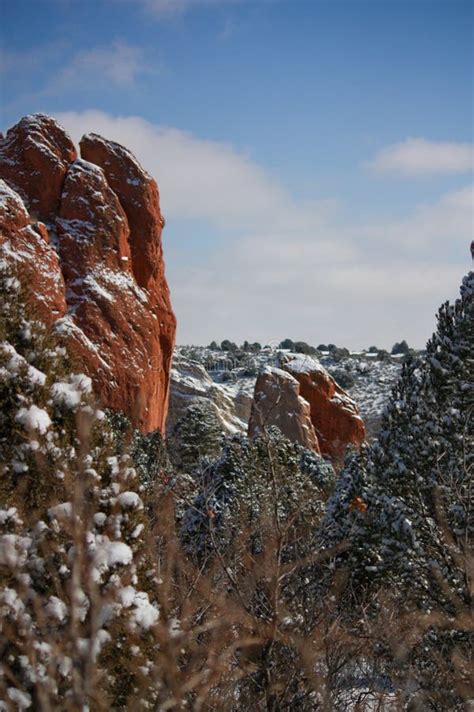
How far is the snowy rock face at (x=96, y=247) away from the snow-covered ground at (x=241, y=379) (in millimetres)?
10073

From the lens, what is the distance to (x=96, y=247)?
31.1 meters

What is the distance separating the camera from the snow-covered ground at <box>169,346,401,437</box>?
55994 millimetres

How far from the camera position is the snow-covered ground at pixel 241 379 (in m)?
56.0

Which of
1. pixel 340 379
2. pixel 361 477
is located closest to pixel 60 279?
pixel 361 477

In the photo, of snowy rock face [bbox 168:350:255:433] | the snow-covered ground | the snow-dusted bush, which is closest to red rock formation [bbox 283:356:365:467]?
the snow-covered ground

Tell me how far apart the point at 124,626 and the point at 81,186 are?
29.6 metres

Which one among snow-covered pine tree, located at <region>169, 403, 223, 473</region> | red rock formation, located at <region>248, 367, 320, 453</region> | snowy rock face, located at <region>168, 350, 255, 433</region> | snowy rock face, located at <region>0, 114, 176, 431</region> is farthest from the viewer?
snowy rock face, located at <region>168, 350, 255, 433</region>

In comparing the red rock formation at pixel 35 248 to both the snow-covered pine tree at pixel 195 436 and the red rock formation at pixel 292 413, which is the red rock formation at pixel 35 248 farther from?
the red rock formation at pixel 292 413

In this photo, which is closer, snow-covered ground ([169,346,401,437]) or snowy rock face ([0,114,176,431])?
snowy rock face ([0,114,176,431])

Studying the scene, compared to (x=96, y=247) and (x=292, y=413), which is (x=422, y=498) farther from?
(x=292, y=413)

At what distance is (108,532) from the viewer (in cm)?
484

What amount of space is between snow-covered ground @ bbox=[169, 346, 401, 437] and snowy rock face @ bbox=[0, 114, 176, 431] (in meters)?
10.1

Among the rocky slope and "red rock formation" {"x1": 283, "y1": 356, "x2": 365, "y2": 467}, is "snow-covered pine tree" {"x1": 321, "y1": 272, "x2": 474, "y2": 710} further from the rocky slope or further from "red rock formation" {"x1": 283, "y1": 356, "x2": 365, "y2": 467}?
"red rock formation" {"x1": 283, "y1": 356, "x2": 365, "y2": 467}

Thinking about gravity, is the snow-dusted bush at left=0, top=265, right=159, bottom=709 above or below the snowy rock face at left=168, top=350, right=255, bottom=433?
below
